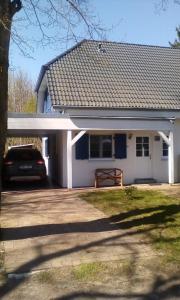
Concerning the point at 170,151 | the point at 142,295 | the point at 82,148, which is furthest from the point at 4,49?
the point at 170,151

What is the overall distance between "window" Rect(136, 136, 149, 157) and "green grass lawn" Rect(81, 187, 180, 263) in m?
3.39

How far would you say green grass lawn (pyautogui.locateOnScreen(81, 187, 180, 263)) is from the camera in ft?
25.9

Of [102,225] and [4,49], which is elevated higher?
[4,49]

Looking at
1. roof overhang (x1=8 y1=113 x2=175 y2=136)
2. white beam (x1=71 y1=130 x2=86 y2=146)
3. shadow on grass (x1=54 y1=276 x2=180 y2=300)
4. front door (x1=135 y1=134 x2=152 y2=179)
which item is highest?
roof overhang (x1=8 y1=113 x2=175 y2=136)

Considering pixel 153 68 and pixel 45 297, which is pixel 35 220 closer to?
pixel 45 297

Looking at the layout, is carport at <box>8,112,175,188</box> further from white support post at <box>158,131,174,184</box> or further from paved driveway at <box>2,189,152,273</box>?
paved driveway at <box>2,189,152,273</box>

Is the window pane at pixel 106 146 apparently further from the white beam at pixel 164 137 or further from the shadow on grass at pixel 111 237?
the shadow on grass at pixel 111 237

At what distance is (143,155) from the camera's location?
18.9 meters

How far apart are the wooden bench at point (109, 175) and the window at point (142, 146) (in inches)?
58.5

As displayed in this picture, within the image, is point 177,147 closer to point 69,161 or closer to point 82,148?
point 82,148

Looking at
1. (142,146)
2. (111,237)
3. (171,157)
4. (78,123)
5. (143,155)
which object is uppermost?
(78,123)

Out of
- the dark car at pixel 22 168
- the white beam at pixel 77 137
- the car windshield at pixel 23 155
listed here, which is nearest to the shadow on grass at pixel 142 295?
the white beam at pixel 77 137

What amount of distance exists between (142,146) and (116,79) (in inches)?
132

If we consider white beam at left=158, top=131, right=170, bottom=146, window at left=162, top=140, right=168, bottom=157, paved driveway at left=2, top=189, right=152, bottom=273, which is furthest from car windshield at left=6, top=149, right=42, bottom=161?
window at left=162, top=140, right=168, bottom=157
